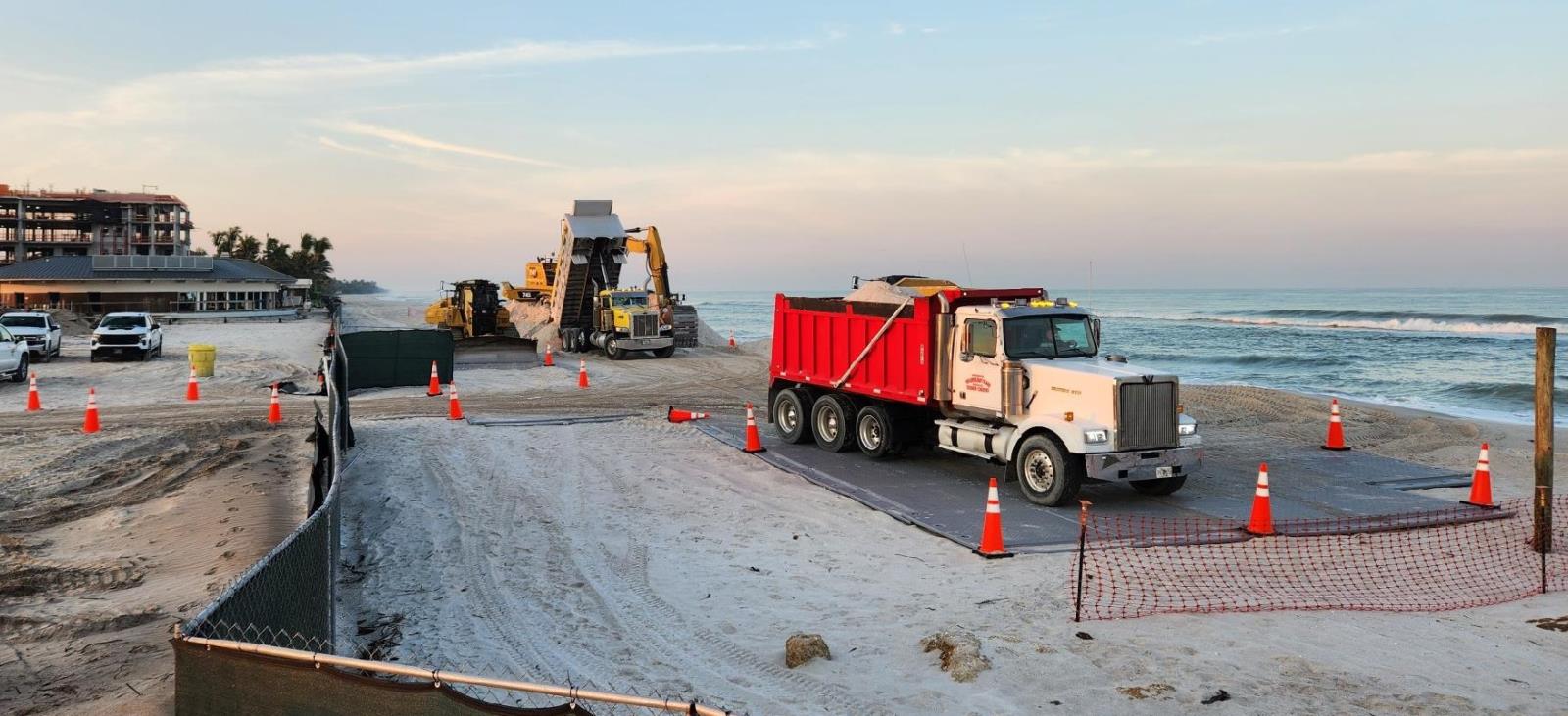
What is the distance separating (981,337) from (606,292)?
22.7m

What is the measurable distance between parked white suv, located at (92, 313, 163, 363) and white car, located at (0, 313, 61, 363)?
125 cm

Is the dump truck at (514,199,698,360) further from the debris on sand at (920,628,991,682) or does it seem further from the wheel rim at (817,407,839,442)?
the debris on sand at (920,628,991,682)

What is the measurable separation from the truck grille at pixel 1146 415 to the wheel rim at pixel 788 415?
637cm

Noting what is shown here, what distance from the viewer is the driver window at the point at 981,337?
45.0 feet

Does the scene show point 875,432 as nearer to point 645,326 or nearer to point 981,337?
point 981,337

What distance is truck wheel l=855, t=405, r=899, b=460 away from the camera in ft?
51.3

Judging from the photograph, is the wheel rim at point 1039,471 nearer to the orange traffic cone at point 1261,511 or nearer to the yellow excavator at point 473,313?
the orange traffic cone at point 1261,511

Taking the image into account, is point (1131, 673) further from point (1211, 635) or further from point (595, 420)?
point (595, 420)

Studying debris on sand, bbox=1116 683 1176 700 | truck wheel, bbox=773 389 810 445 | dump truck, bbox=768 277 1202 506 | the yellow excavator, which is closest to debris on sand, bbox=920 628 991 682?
debris on sand, bbox=1116 683 1176 700

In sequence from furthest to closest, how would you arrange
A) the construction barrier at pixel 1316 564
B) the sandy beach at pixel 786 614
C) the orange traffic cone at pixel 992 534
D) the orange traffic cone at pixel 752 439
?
the orange traffic cone at pixel 752 439 < the orange traffic cone at pixel 992 534 < the construction barrier at pixel 1316 564 < the sandy beach at pixel 786 614

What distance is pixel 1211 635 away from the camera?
25.8ft

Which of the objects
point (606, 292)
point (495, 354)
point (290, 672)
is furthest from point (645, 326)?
point (290, 672)

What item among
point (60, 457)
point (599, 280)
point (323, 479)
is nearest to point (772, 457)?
point (323, 479)

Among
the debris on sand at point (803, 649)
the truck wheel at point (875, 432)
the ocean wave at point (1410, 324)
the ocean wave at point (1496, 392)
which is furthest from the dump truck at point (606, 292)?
the ocean wave at point (1410, 324)
